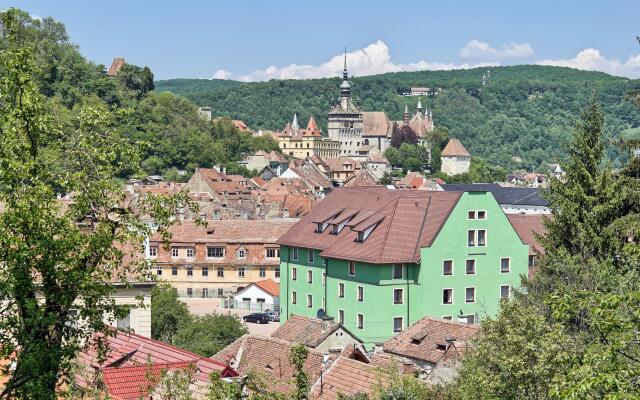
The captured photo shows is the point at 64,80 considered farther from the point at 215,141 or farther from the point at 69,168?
the point at 69,168

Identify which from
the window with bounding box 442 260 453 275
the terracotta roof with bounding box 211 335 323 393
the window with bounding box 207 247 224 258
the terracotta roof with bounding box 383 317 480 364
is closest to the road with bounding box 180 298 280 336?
the window with bounding box 207 247 224 258

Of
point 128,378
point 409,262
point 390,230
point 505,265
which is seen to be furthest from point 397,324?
point 128,378

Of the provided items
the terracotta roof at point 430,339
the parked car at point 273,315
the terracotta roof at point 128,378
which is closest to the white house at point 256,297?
the parked car at point 273,315

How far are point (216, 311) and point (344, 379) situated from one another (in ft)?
120

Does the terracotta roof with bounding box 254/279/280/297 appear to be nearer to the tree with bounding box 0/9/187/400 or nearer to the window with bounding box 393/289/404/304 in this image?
the window with bounding box 393/289/404/304

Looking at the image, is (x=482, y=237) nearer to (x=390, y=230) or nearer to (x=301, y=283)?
(x=390, y=230)

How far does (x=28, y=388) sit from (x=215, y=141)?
144 meters

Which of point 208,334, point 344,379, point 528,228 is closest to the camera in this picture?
point 344,379

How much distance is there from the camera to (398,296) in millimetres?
46062

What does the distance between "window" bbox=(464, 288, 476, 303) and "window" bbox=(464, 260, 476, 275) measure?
2.47 feet

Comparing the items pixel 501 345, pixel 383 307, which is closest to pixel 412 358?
pixel 501 345

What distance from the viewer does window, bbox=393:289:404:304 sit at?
4591 centimetres

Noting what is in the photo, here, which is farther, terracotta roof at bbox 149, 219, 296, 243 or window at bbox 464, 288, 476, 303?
terracotta roof at bbox 149, 219, 296, 243

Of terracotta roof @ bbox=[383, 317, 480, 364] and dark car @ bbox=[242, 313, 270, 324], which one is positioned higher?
terracotta roof @ bbox=[383, 317, 480, 364]
